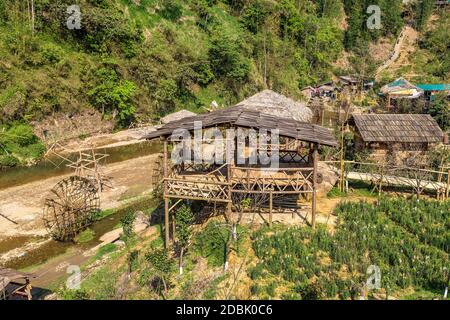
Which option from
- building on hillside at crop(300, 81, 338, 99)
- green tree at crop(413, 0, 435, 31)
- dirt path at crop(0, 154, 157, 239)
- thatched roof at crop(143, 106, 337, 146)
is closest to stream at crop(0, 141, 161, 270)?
dirt path at crop(0, 154, 157, 239)

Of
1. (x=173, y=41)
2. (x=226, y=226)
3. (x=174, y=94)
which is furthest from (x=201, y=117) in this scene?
(x=173, y=41)

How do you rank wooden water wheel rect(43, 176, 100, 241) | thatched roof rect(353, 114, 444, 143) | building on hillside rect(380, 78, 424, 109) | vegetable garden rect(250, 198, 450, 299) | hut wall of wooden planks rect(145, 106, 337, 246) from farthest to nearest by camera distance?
building on hillside rect(380, 78, 424, 109)
thatched roof rect(353, 114, 444, 143)
wooden water wheel rect(43, 176, 100, 241)
hut wall of wooden planks rect(145, 106, 337, 246)
vegetable garden rect(250, 198, 450, 299)

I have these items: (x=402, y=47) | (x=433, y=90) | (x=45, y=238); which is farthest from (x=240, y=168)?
(x=402, y=47)

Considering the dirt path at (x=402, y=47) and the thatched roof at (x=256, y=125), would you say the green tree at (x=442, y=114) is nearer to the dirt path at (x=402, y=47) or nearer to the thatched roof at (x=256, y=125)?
the thatched roof at (x=256, y=125)

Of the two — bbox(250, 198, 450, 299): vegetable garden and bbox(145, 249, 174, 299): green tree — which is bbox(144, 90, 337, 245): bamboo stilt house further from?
bbox(145, 249, 174, 299): green tree
